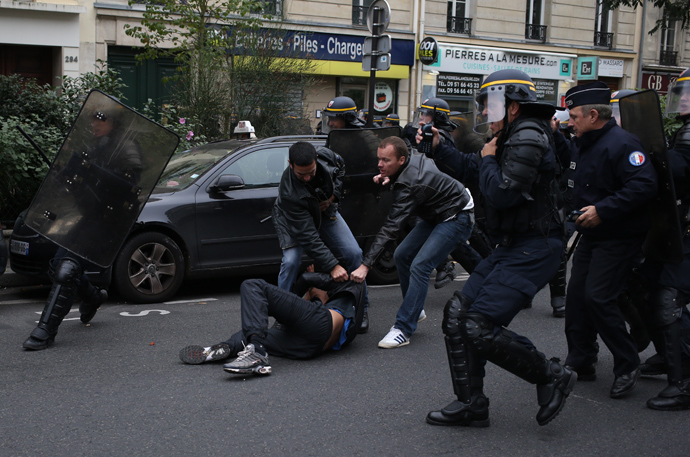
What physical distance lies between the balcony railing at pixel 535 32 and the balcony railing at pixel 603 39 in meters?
2.44

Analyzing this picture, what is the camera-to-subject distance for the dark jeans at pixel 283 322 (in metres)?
4.68

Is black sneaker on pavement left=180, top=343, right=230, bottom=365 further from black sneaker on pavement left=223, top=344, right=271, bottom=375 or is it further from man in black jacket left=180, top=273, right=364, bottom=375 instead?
black sneaker on pavement left=223, top=344, right=271, bottom=375

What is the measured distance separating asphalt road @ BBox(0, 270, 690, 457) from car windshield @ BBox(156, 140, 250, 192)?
1881 millimetres

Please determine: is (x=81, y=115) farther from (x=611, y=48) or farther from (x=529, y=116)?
(x=611, y=48)

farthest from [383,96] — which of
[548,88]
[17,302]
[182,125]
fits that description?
[17,302]

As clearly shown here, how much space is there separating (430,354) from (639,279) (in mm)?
1582

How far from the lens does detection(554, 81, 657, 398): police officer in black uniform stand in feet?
13.3

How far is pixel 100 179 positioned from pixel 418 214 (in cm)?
239

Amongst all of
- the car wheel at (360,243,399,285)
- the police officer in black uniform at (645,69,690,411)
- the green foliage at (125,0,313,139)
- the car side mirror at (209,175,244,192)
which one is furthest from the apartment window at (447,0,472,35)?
the police officer in black uniform at (645,69,690,411)

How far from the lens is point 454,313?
3.85 metres

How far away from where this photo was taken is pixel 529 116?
3869 mm

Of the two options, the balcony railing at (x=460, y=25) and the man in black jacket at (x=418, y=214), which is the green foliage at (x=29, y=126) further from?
the balcony railing at (x=460, y=25)

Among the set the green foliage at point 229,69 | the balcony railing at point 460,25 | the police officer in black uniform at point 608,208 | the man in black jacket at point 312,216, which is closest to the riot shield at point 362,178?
the man in black jacket at point 312,216

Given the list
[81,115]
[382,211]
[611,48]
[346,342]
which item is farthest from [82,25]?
[611,48]
